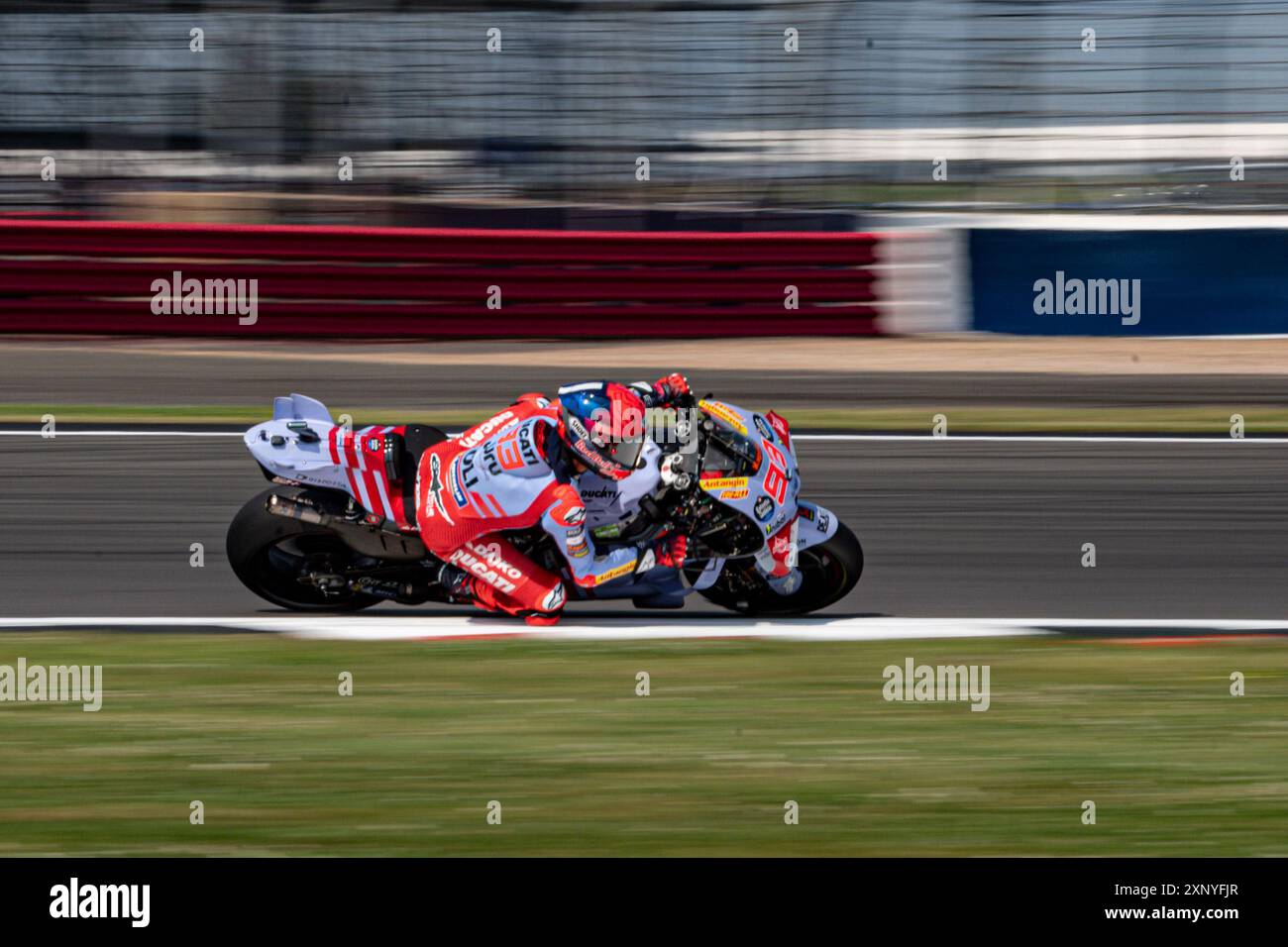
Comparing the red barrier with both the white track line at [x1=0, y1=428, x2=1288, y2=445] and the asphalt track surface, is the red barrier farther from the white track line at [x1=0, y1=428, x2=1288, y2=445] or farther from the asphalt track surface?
the asphalt track surface

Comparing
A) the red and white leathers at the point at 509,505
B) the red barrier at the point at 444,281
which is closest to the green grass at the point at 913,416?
the red barrier at the point at 444,281

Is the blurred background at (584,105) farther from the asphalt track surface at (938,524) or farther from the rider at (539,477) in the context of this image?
the rider at (539,477)

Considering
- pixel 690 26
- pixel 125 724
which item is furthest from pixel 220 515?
pixel 690 26

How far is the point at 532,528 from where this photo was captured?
8273 mm

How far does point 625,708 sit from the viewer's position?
24.9 feet

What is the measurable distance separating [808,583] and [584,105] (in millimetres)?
9369

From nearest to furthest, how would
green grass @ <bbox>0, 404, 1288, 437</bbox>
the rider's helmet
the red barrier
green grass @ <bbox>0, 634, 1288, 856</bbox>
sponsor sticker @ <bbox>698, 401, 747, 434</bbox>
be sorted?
green grass @ <bbox>0, 634, 1288, 856</bbox> → the rider's helmet → sponsor sticker @ <bbox>698, 401, 747, 434</bbox> → green grass @ <bbox>0, 404, 1288, 437</bbox> → the red barrier

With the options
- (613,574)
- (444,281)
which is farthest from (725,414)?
(444,281)

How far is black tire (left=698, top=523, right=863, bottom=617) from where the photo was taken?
875cm

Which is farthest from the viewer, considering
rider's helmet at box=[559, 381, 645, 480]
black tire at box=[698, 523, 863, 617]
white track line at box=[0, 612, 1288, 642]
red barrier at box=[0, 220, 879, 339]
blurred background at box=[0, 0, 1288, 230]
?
blurred background at box=[0, 0, 1288, 230]

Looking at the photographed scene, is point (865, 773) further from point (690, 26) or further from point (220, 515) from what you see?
point (690, 26)

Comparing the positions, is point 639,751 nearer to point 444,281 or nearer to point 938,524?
point 938,524

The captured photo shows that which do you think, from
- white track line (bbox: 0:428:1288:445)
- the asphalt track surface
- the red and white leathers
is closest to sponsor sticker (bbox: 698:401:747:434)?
the red and white leathers

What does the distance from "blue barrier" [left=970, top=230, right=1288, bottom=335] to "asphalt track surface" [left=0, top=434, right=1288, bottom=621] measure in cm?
338
